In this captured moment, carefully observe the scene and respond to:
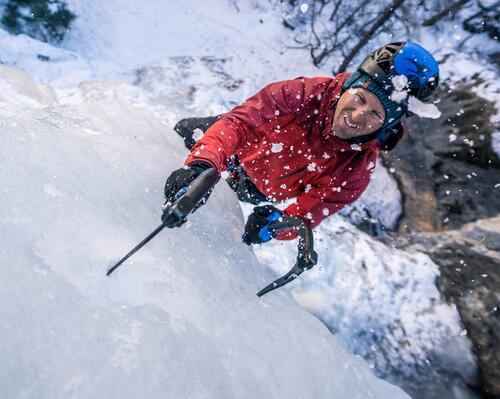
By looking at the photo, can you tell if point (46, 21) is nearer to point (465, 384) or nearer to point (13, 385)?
point (13, 385)

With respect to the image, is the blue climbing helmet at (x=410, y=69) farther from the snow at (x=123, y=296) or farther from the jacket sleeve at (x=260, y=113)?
the snow at (x=123, y=296)

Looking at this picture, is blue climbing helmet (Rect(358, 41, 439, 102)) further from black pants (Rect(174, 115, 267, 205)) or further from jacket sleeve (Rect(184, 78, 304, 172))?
black pants (Rect(174, 115, 267, 205))

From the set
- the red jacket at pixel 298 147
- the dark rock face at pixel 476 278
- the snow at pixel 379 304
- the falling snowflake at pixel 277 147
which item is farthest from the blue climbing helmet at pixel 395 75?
the dark rock face at pixel 476 278

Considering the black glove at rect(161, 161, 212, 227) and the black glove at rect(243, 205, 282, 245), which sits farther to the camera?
the black glove at rect(243, 205, 282, 245)

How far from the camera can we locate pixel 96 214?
5.11 feet

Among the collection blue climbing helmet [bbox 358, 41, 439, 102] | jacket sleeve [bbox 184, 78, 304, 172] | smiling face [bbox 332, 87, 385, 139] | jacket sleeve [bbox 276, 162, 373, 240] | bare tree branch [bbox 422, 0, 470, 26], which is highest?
bare tree branch [bbox 422, 0, 470, 26]

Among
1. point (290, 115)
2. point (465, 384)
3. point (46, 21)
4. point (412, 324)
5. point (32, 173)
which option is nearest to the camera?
point (32, 173)

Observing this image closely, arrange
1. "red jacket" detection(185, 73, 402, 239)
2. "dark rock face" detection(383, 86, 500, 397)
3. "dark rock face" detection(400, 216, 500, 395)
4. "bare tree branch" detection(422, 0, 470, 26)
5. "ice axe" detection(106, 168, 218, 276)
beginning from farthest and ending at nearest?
"bare tree branch" detection(422, 0, 470, 26)
"dark rock face" detection(383, 86, 500, 397)
"dark rock face" detection(400, 216, 500, 395)
"red jacket" detection(185, 73, 402, 239)
"ice axe" detection(106, 168, 218, 276)

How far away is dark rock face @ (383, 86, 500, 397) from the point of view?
12.1 ft

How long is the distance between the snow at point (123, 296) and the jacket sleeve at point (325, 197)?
0.53 m

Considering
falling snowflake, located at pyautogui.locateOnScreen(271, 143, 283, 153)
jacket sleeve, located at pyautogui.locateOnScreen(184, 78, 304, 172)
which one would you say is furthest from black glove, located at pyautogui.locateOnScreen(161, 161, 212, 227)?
falling snowflake, located at pyautogui.locateOnScreen(271, 143, 283, 153)

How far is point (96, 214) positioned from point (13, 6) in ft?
20.9

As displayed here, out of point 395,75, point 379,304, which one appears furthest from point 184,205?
point 379,304

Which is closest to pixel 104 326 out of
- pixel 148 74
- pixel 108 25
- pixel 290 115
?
pixel 290 115
